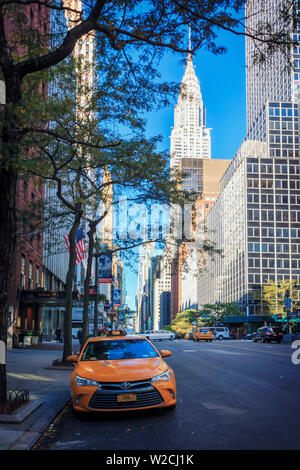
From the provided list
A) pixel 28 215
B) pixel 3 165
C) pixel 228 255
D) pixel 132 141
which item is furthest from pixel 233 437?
pixel 228 255

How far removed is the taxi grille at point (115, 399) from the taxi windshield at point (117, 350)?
4.57 feet

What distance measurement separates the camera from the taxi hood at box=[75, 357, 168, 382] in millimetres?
8398

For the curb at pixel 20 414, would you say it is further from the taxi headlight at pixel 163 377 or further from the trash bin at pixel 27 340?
the trash bin at pixel 27 340

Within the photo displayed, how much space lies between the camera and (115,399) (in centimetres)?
816

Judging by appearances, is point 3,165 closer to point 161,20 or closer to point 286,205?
point 161,20

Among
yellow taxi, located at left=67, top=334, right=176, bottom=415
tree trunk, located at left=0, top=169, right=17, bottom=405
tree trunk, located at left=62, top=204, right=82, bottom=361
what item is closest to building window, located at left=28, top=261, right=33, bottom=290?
tree trunk, located at left=62, top=204, right=82, bottom=361

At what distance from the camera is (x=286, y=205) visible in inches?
4289

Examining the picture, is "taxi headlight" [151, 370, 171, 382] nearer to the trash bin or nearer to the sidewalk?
the sidewalk

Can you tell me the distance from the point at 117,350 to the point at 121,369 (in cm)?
131

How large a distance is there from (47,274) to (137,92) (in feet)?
135

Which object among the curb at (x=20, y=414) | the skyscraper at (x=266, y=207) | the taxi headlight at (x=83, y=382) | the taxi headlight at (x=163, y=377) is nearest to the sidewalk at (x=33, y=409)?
the curb at (x=20, y=414)

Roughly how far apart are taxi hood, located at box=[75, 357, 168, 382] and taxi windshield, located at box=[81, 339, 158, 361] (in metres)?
0.28

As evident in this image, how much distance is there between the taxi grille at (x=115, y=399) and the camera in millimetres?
8172

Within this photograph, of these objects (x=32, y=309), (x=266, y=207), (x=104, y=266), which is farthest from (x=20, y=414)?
(x=266, y=207)
